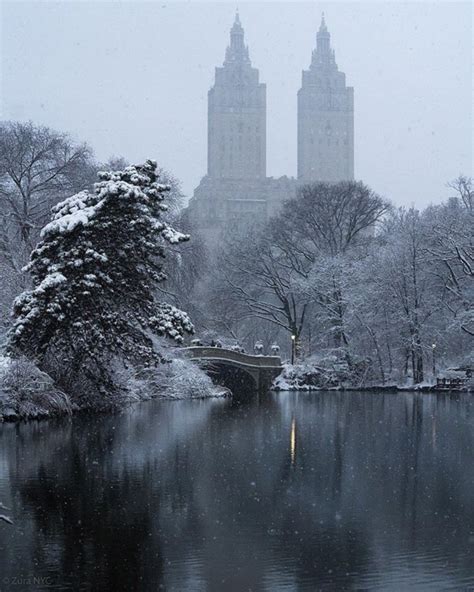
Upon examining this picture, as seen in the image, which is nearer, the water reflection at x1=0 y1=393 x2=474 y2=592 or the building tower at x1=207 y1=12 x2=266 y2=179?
the water reflection at x1=0 y1=393 x2=474 y2=592

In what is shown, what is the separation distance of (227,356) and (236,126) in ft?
407

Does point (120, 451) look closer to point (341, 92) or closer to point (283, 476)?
point (283, 476)

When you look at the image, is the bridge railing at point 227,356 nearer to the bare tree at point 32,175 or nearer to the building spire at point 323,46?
the bare tree at point 32,175

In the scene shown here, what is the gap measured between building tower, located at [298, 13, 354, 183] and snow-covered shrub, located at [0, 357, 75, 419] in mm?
144631

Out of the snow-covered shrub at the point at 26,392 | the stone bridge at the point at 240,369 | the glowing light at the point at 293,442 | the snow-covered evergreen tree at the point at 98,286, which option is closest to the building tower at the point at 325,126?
the stone bridge at the point at 240,369

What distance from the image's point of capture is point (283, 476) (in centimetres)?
1330

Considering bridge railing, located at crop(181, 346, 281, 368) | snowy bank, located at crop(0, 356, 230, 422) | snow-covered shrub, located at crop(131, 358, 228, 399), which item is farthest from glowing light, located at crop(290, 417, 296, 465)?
bridge railing, located at crop(181, 346, 281, 368)

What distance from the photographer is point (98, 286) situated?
24.4m

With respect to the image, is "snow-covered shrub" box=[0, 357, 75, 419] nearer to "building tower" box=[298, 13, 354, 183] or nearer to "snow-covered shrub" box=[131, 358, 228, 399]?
"snow-covered shrub" box=[131, 358, 228, 399]

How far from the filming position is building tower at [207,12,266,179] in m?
159

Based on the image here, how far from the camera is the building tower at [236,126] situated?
520 ft

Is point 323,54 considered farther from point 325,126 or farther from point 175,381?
point 175,381

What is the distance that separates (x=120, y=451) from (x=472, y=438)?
7451 millimetres

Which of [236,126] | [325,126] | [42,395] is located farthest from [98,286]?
[325,126]
